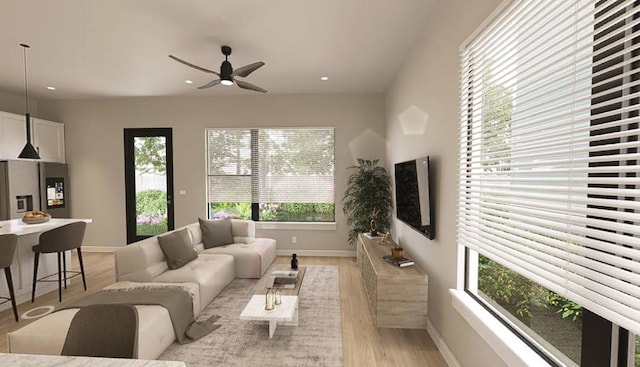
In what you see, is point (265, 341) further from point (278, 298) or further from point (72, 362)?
point (72, 362)

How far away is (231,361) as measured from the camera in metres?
2.39

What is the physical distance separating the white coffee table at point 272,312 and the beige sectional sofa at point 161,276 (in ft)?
2.24

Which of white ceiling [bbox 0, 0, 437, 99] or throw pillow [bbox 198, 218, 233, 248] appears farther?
throw pillow [bbox 198, 218, 233, 248]

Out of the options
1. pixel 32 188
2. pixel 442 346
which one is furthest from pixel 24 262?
pixel 442 346

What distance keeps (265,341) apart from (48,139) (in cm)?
594

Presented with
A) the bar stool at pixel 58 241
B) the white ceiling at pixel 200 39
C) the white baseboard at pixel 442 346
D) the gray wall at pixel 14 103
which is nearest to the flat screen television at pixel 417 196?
the white baseboard at pixel 442 346

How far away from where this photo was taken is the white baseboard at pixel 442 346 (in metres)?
2.31

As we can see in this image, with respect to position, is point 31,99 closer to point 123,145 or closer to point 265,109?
point 123,145

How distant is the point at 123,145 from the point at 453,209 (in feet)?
20.3

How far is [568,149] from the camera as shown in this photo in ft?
4.07

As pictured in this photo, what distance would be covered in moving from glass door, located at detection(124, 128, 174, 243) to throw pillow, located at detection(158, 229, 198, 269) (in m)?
2.30

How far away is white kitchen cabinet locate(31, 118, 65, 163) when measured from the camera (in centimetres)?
530

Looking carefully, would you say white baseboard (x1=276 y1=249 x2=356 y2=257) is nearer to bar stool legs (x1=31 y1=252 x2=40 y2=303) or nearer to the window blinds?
the window blinds

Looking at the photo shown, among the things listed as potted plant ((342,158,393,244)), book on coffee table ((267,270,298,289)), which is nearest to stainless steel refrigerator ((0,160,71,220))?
book on coffee table ((267,270,298,289))
